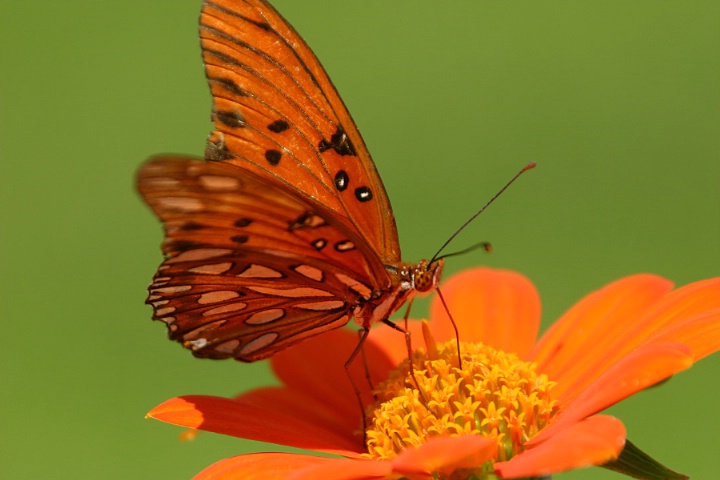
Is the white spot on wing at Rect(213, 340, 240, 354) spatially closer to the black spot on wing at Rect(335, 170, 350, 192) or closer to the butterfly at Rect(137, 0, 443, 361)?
the butterfly at Rect(137, 0, 443, 361)

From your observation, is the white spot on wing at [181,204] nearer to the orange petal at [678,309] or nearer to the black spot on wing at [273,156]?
the black spot on wing at [273,156]

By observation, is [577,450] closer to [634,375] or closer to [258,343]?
[634,375]

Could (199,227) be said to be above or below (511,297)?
above

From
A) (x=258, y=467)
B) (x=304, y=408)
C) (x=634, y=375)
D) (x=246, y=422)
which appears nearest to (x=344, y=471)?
(x=258, y=467)

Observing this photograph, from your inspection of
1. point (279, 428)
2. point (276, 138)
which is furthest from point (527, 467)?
point (276, 138)

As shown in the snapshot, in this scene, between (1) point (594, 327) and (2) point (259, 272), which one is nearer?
(2) point (259, 272)

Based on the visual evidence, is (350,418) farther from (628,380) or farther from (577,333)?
(628,380)

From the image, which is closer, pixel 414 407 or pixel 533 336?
pixel 414 407
